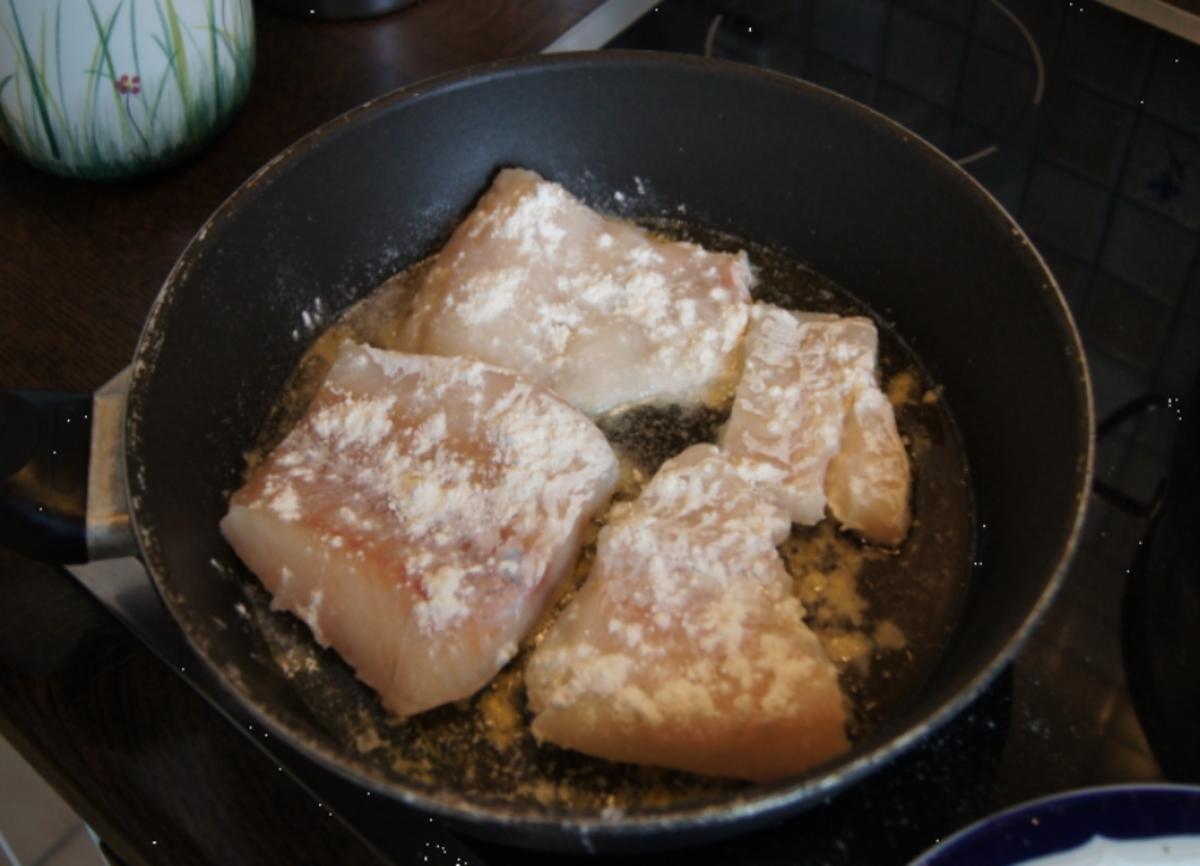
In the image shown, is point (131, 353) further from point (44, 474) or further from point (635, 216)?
point (635, 216)

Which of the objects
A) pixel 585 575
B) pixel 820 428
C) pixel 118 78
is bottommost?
pixel 585 575

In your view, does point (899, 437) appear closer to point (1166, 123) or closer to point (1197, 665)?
point (1197, 665)

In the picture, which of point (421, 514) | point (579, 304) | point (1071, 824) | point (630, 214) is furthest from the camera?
point (630, 214)

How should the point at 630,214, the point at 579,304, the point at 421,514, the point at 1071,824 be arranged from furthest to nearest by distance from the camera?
the point at 630,214
the point at 579,304
the point at 421,514
the point at 1071,824

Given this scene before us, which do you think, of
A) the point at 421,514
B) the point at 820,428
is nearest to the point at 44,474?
the point at 421,514

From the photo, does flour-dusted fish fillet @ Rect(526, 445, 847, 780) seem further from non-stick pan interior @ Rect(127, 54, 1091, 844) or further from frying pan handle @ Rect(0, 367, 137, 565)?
frying pan handle @ Rect(0, 367, 137, 565)

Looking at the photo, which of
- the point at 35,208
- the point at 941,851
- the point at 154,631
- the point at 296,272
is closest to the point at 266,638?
the point at 154,631

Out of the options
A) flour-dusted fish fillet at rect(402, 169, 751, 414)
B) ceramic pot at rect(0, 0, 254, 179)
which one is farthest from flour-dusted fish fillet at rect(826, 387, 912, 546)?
ceramic pot at rect(0, 0, 254, 179)
